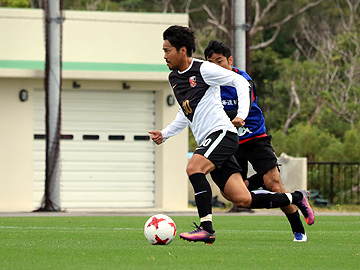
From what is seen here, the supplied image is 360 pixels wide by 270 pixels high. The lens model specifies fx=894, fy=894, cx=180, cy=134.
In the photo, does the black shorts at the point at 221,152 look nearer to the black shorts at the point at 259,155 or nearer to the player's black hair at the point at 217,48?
the black shorts at the point at 259,155

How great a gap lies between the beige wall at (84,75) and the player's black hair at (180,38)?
36.4 feet

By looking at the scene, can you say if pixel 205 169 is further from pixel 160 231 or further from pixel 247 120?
pixel 247 120

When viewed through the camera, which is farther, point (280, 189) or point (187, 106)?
point (280, 189)

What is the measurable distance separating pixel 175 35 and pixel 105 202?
12.6m

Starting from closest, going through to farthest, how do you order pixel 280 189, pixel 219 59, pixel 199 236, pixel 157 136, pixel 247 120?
pixel 199 236, pixel 157 136, pixel 280 189, pixel 247 120, pixel 219 59

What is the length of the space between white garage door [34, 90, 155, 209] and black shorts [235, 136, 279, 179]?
1139cm

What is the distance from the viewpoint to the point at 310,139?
2589 centimetres

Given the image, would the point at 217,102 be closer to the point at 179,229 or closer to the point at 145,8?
the point at 179,229

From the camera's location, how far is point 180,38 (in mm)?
8305

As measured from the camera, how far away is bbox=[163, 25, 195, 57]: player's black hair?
27.2ft

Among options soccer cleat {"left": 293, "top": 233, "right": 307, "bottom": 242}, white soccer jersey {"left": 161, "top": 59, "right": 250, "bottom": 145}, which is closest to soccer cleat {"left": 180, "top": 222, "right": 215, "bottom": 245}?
white soccer jersey {"left": 161, "top": 59, "right": 250, "bottom": 145}

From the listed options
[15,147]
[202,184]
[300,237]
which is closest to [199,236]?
[202,184]

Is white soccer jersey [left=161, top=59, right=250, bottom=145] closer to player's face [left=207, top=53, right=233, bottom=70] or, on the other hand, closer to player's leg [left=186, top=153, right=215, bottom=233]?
player's leg [left=186, top=153, right=215, bottom=233]

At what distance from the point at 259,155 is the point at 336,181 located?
49.5 feet
